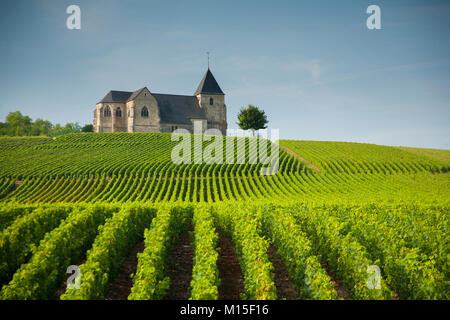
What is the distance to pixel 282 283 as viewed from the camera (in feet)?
34.4

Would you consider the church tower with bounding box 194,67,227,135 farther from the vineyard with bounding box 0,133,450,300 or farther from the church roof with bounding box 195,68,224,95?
the vineyard with bounding box 0,133,450,300

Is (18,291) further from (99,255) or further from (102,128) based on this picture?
(102,128)

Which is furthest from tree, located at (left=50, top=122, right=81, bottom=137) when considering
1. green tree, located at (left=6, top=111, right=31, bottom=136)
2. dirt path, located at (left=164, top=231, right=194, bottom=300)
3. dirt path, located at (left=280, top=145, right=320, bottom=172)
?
dirt path, located at (left=164, top=231, right=194, bottom=300)

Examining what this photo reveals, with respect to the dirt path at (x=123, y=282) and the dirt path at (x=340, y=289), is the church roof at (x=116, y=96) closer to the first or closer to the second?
the dirt path at (x=123, y=282)

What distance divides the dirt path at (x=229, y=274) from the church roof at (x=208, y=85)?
57.4m

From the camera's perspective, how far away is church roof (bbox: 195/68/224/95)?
68812mm

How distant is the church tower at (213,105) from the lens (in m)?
67.6

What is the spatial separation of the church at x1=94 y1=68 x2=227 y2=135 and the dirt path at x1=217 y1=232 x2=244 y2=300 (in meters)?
51.5

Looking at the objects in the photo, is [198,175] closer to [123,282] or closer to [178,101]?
[123,282]

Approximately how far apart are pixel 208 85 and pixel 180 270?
61.6 meters

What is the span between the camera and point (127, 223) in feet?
41.1

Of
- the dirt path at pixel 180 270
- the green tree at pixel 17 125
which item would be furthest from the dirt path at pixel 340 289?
the green tree at pixel 17 125

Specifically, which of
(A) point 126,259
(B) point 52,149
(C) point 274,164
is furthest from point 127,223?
(B) point 52,149
